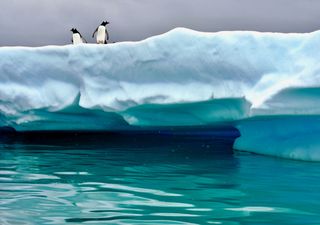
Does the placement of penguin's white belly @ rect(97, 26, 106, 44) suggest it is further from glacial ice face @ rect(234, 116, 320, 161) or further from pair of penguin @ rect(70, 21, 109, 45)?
glacial ice face @ rect(234, 116, 320, 161)

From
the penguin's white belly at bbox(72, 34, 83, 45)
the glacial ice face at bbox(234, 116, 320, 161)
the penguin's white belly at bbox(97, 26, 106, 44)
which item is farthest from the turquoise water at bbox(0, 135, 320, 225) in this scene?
the penguin's white belly at bbox(72, 34, 83, 45)

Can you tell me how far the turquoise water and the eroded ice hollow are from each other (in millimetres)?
749

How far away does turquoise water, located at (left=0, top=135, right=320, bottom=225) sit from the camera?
338 centimetres

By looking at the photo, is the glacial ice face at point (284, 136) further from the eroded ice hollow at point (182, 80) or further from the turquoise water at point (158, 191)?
the turquoise water at point (158, 191)

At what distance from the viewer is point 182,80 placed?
7.25 meters

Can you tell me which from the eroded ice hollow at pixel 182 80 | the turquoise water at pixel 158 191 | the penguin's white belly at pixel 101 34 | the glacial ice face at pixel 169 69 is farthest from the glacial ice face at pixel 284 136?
the penguin's white belly at pixel 101 34

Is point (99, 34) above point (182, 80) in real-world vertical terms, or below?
above

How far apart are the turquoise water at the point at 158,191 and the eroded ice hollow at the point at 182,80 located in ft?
2.46

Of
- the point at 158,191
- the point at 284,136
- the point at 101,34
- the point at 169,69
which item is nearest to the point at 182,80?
the point at 169,69

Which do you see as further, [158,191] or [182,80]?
[182,80]

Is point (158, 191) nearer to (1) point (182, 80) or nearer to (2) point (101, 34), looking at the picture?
(1) point (182, 80)

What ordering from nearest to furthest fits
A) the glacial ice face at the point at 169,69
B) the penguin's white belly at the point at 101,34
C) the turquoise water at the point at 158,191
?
the turquoise water at the point at 158,191
the glacial ice face at the point at 169,69
the penguin's white belly at the point at 101,34

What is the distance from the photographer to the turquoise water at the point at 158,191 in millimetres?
3383

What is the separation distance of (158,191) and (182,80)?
3091 millimetres
